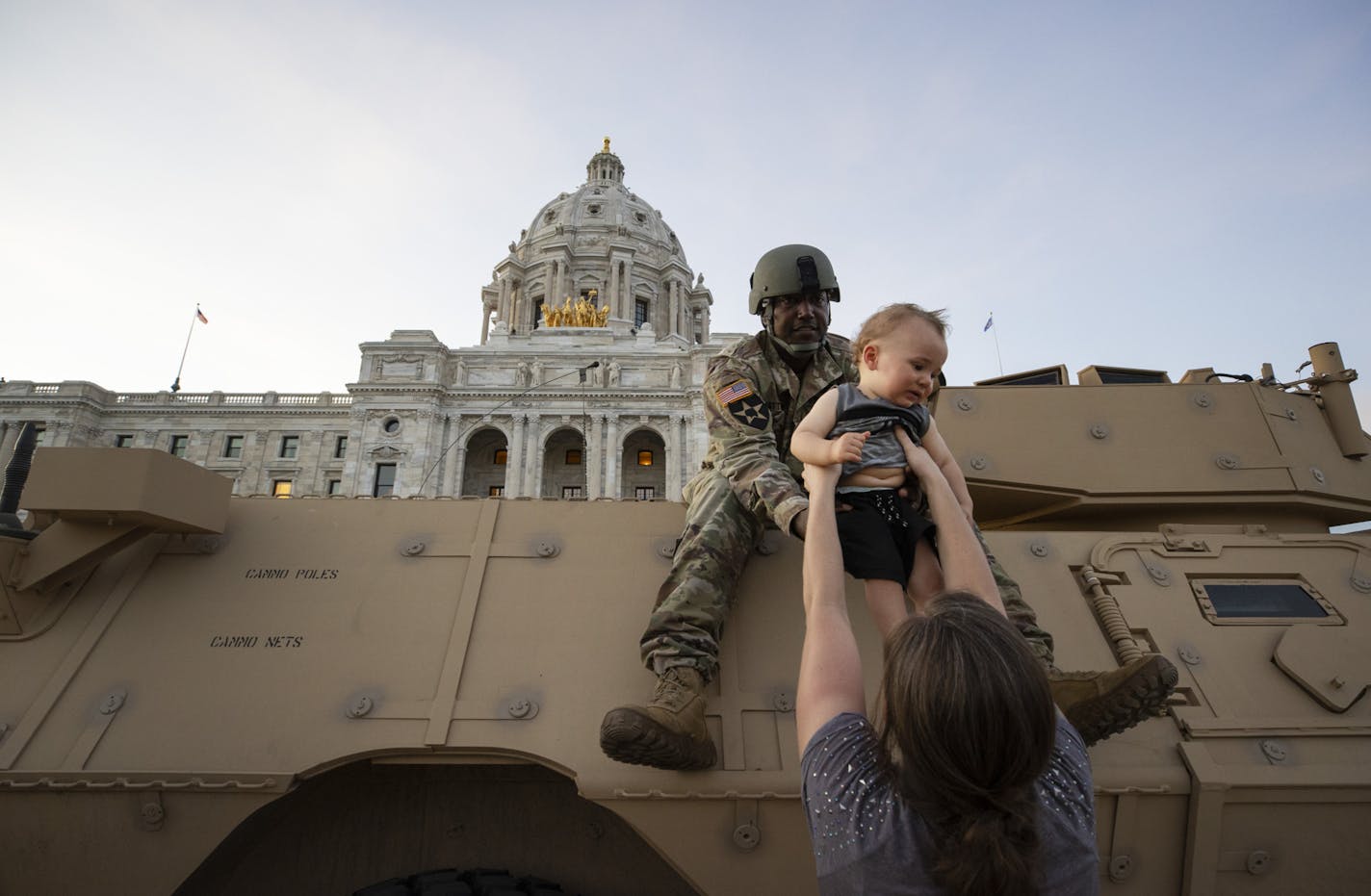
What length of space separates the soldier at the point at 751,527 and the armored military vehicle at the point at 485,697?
1.13 feet

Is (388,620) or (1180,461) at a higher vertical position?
(1180,461)

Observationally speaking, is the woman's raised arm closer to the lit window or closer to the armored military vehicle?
the armored military vehicle

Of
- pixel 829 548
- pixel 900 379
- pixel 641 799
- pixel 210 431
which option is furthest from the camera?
pixel 210 431

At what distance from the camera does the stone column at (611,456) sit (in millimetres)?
39812

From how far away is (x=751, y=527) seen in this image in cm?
340

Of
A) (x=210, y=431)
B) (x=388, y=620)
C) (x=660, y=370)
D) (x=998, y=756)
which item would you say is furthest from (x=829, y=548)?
(x=210, y=431)

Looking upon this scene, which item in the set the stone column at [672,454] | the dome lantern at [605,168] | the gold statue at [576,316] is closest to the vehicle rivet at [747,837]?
the stone column at [672,454]

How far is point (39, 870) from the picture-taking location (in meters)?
2.89

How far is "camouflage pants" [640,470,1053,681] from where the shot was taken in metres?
2.83

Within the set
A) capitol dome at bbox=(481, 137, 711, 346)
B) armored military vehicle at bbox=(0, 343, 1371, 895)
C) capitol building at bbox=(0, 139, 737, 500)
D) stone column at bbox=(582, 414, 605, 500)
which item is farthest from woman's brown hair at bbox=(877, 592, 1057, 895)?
capitol dome at bbox=(481, 137, 711, 346)

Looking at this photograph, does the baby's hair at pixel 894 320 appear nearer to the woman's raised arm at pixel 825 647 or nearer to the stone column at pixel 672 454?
the woman's raised arm at pixel 825 647

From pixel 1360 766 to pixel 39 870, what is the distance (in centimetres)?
506

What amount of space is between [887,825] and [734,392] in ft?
7.31

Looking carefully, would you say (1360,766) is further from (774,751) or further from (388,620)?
(388,620)
